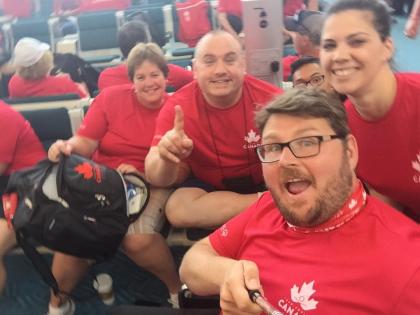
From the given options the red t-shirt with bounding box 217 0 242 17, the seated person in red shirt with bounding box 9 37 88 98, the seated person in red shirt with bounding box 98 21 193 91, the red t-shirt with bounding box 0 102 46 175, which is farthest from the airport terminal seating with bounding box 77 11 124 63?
the red t-shirt with bounding box 0 102 46 175

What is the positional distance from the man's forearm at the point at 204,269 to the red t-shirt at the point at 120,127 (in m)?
0.82

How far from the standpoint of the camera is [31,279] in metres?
2.17

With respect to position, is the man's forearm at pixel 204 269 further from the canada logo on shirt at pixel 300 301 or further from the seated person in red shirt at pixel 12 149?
the seated person in red shirt at pixel 12 149

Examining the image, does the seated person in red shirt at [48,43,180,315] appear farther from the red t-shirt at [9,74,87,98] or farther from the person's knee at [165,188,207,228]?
the red t-shirt at [9,74,87,98]

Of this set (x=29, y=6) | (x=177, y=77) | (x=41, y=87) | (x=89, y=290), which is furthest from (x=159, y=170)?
(x=29, y=6)

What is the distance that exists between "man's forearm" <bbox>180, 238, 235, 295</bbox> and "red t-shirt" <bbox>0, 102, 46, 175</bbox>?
1.08 meters

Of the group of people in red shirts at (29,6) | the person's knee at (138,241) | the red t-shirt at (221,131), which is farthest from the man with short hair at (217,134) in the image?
the group of people in red shirts at (29,6)

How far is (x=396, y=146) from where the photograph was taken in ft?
4.43

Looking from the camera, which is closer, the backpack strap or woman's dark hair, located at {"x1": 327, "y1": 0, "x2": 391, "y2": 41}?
woman's dark hair, located at {"x1": 327, "y1": 0, "x2": 391, "y2": 41}

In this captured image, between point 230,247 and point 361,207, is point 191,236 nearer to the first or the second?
point 230,247

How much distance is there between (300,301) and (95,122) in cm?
134

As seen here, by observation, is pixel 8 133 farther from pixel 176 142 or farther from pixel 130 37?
pixel 130 37

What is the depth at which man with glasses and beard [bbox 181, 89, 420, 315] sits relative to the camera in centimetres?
92

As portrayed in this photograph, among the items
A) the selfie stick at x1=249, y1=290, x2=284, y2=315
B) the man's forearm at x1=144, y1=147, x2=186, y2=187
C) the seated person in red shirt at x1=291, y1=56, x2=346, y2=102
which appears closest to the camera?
the selfie stick at x1=249, y1=290, x2=284, y2=315
